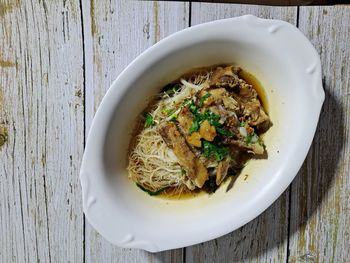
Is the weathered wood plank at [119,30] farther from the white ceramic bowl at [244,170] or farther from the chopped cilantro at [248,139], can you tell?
the chopped cilantro at [248,139]

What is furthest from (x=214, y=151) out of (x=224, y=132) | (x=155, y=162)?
(x=155, y=162)

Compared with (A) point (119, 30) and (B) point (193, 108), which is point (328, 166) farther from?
(A) point (119, 30)

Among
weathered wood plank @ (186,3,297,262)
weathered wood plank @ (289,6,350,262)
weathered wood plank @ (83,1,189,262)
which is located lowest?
weathered wood plank @ (186,3,297,262)

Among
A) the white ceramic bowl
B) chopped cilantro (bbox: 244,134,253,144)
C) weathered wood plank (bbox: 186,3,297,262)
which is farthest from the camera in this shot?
weathered wood plank (bbox: 186,3,297,262)

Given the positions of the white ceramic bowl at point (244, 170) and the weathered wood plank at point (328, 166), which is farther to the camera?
the weathered wood plank at point (328, 166)

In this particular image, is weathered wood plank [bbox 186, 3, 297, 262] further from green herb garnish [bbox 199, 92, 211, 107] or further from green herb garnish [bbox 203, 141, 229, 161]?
green herb garnish [bbox 199, 92, 211, 107]

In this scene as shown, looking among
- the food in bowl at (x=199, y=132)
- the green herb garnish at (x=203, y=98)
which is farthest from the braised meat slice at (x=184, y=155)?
the green herb garnish at (x=203, y=98)

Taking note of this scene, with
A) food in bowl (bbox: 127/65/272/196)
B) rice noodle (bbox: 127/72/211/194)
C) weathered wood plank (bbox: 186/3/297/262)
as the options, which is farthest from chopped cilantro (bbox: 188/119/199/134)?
weathered wood plank (bbox: 186/3/297/262)
